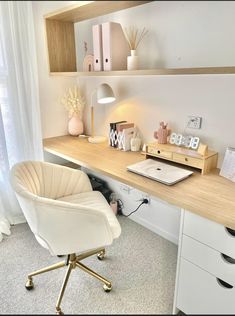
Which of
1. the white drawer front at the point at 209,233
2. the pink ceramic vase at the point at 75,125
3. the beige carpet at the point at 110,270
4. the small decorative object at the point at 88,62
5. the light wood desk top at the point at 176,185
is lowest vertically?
the beige carpet at the point at 110,270

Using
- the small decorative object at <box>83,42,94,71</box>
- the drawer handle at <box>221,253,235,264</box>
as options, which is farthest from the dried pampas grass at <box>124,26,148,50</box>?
the drawer handle at <box>221,253,235,264</box>

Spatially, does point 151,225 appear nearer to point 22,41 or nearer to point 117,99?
point 117,99

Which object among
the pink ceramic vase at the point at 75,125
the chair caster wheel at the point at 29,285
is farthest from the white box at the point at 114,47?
the chair caster wheel at the point at 29,285

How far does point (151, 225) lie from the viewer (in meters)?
2.21

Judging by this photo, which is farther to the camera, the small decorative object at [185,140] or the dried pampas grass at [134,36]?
the dried pampas grass at [134,36]

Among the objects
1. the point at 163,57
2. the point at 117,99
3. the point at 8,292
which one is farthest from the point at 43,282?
the point at 163,57

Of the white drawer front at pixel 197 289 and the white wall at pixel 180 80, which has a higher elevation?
the white wall at pixel 180 80

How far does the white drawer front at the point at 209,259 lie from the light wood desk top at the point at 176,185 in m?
0.18

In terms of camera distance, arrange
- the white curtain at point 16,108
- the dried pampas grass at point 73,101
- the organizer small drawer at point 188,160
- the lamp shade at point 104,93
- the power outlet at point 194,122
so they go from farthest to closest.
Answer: the dried pampas grass at point 73,101, the lamp shade at point 104,93, the power outlet at point 194,122, the organizer small drawer at point 188,160, the white curtain at point 16,108

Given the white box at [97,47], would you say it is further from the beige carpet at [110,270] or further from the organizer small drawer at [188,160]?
the beige carpet at [110,270]

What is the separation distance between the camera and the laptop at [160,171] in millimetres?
1400

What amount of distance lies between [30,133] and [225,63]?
4.40 feet

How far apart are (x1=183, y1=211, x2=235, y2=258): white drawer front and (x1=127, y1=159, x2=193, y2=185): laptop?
244mm

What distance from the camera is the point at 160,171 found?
4.91 ft
